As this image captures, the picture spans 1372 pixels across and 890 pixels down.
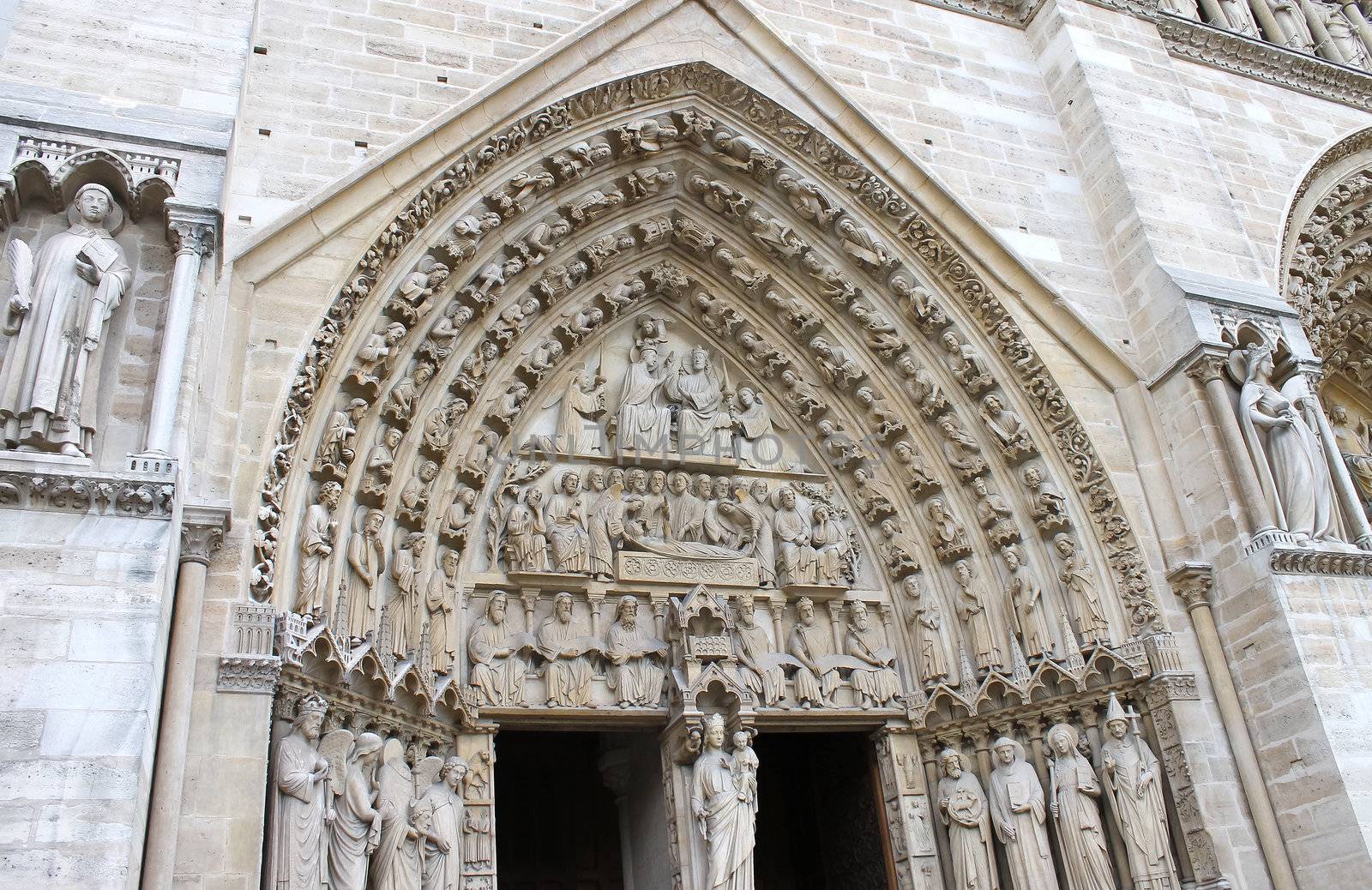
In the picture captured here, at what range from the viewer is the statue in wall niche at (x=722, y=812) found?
6.37 meters

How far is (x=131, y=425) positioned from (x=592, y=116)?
386 centimetres

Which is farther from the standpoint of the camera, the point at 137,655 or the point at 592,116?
the point at 592,116

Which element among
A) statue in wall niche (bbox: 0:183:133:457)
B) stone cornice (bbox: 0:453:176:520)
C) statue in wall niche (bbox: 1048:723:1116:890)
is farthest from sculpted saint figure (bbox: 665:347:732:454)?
stone cornice (bbox: 0:453:176:520)

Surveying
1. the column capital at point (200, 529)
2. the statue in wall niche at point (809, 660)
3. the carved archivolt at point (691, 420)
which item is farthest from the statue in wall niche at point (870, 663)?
the column capital at point (200, 529)

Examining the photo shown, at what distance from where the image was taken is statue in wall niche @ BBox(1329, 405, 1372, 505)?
9.83 m

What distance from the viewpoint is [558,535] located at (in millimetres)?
7215

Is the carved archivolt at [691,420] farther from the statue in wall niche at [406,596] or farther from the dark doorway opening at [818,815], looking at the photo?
the dark doorway opening at [818,815]

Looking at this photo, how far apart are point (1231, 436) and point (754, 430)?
3.07 m

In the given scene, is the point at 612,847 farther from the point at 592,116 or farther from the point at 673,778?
the point at 592,116

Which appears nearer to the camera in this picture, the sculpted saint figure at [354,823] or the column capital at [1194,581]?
the sculpted saint figure at [354,823]

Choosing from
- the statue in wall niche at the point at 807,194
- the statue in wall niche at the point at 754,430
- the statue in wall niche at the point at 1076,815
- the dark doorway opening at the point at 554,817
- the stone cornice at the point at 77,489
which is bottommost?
the statue in wall niche at the point at 1076,815

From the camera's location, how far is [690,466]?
313 inches

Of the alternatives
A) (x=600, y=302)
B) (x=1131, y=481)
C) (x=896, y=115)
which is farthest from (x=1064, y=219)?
(x=600, y=302)

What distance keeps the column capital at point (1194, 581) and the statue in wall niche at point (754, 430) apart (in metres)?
2.70
